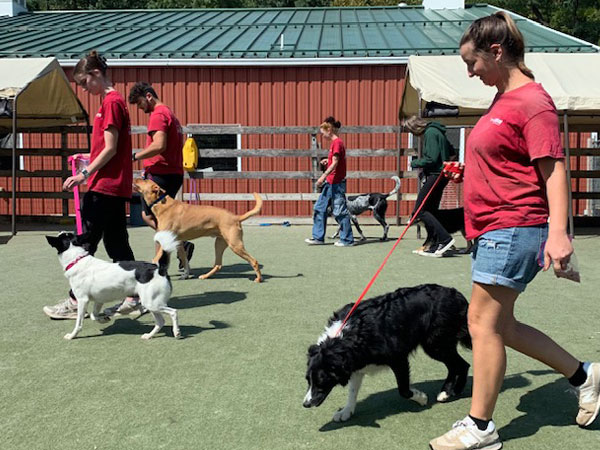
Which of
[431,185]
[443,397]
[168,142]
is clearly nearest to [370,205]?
[431,185]

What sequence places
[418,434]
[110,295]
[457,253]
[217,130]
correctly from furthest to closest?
1. [217,130]
2. [457,253]
3. [110,295]
4. [418,434]

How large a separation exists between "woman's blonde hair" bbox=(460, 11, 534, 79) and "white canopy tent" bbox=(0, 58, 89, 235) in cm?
838

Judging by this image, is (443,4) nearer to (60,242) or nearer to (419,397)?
(60,242)

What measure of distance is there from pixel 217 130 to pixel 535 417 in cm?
1061

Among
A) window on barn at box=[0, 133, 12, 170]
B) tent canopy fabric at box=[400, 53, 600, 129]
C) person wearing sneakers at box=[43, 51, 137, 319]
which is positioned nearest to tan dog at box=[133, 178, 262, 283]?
person wearing sneakers at box=[43, 51, 137, 319]

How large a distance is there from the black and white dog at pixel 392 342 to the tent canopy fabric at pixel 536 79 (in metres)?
6.46

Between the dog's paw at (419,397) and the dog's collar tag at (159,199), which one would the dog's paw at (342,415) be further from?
the dog's collar tag at (159,199)

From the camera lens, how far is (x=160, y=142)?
5871mm

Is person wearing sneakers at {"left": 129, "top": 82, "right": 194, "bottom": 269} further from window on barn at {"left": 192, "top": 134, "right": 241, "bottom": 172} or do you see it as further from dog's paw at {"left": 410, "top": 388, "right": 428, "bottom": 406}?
window on barn at {"left": 192, "top": 134, "right": 241, "bottom": 172}

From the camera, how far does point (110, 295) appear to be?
4.60 metres

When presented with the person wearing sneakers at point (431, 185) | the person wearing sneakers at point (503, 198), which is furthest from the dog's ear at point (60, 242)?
the person wearing sneakers at point (431, 185)

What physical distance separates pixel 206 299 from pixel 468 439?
3.59 meters

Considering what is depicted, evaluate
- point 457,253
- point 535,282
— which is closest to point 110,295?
point 535,282

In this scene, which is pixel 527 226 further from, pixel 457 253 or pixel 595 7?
pixel 595 7
